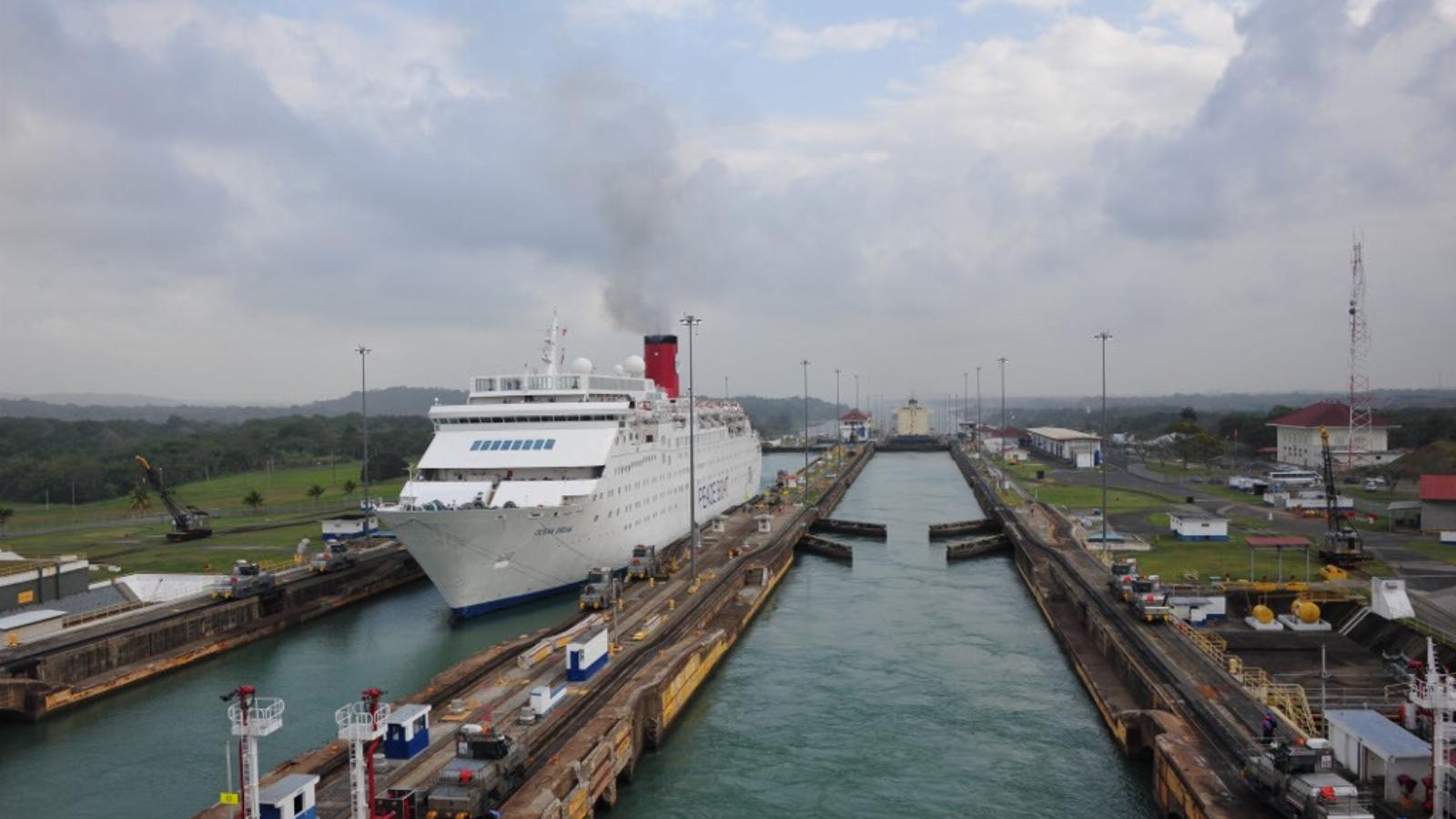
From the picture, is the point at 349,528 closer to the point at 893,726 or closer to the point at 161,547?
the point at 161,547

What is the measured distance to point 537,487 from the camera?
1315 inches

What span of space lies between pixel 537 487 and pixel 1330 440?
76539mm

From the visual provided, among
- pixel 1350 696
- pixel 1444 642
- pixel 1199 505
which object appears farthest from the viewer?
pixel 1199 505

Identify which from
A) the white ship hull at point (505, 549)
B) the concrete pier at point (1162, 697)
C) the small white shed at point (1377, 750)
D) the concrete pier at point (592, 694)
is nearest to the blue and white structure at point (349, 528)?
the white ship hull at point (505, 549)

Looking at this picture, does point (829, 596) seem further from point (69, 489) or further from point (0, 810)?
point (69, 489)

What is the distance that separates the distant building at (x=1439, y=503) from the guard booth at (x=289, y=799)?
4685cm

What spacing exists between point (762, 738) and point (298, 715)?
13.0 m

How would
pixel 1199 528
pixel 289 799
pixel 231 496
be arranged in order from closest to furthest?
pixel 289 799 → pixel 1199 528 → pixel 231 496

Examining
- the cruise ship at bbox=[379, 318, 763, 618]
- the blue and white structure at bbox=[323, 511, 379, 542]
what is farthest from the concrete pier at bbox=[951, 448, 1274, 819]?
the blue and white structure at bbox=[323, 511, 379, 542]

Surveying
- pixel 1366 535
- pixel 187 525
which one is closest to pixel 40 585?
pixel 187 525

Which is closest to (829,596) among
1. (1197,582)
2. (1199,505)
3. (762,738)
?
(1197,582)

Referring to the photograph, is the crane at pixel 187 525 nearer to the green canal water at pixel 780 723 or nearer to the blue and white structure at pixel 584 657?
the green canal water at pixel 780 723

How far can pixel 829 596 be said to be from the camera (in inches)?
1565

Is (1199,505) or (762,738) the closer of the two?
(762,738)
